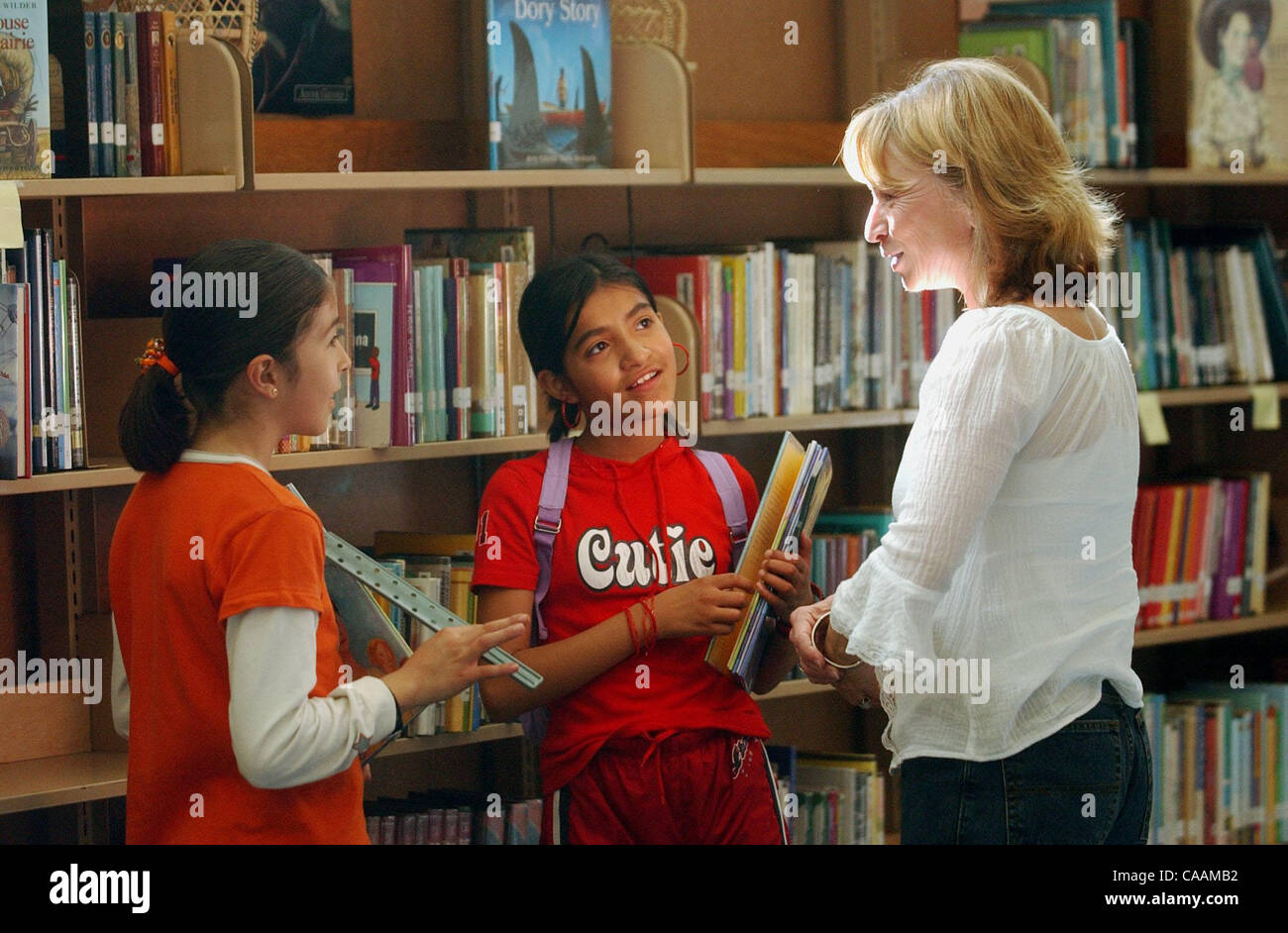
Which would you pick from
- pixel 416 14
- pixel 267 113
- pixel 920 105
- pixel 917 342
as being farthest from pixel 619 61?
pixel 920 105

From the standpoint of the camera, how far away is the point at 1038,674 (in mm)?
1552

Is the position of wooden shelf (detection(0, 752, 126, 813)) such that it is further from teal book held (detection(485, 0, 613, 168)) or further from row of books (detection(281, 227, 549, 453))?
teal book held (detection(485, 0, 613, 168))

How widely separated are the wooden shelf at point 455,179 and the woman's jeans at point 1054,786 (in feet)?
3.94

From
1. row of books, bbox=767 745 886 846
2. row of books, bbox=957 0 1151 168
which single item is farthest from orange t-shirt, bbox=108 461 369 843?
row of books, bbox=957 0 1151 168

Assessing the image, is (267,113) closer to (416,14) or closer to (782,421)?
(416,14)

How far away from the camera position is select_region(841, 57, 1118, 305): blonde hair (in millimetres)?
1605

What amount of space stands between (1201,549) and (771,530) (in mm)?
1542

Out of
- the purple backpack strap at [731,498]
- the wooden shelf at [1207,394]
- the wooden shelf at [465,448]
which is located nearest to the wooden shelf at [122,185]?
the wooden shelf at [465,448]

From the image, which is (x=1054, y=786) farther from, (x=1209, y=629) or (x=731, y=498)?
(x=1209, y=629)

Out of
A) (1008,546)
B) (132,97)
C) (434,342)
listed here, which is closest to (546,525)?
(434,342)

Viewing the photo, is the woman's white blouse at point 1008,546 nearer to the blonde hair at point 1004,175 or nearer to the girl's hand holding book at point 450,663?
the blonde hair at point 1004,175

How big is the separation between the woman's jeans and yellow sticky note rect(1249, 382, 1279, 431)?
1.76m

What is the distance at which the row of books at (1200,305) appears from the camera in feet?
10.1
